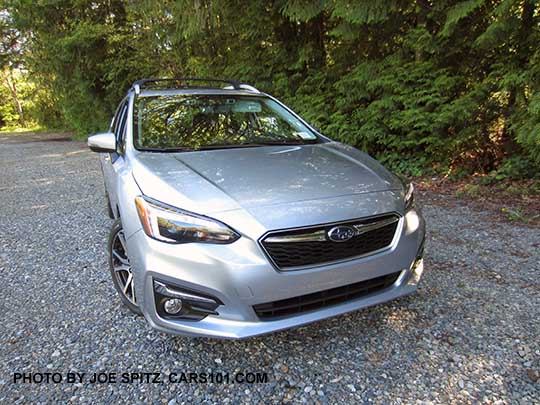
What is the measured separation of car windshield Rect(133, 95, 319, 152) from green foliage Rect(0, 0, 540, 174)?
2844 mm

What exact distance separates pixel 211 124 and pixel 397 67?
3889 millimetres

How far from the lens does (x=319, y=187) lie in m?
2.05

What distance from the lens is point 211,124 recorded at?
9.72 feet

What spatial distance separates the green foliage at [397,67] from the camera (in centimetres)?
461

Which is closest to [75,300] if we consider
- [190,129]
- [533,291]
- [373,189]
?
[190,129]

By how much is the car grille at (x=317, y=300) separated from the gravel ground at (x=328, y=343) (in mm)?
354

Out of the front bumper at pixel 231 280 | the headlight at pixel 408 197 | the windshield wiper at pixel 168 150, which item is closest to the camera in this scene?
the front bumper at pixel 231 280

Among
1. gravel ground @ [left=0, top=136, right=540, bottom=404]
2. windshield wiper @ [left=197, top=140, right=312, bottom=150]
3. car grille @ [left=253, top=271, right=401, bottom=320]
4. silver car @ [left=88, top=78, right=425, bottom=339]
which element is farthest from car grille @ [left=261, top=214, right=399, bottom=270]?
windshield wiper @ [left=197, top=140, right=312, bottom=150]

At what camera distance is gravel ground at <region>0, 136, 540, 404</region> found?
1.82 metres

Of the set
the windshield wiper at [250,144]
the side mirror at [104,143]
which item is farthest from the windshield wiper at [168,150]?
the side mirror at [104,143]

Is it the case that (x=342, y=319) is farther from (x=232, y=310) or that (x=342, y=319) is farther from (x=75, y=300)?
(x=75, y=300)

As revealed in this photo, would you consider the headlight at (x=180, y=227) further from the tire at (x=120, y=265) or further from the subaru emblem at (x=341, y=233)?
the tire at (x=120, y=265)

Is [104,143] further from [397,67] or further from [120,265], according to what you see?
[397,67]

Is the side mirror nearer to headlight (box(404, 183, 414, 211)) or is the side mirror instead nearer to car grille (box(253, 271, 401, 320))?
car grille (box(253, 271, 401, 320))
